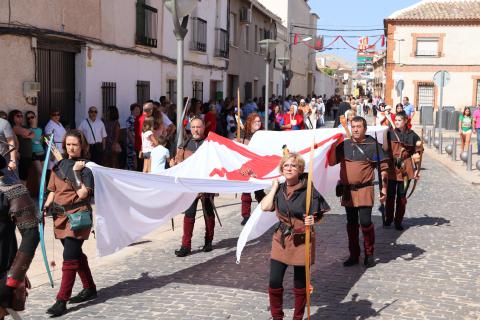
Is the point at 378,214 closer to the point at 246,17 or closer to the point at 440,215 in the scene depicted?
the point at 440,215

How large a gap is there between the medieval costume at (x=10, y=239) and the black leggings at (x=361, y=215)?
4.25 meters

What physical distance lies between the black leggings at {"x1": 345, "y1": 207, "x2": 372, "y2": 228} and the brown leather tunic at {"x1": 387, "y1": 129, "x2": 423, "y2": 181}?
6.20 ft

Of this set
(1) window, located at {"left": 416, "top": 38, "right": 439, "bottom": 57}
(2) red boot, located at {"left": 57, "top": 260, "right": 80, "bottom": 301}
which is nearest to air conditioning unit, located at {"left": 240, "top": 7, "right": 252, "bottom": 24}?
(1) window, located at {"left": 416, "top": 38, "right": 439, "bottom": 57}

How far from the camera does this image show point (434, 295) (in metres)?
6.56

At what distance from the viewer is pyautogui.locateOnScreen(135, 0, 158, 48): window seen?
54.7 ft

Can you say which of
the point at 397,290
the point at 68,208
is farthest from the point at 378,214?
the point at 68,208

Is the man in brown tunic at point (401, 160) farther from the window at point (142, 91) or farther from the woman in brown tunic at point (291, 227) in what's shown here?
the window at point (142, 91)

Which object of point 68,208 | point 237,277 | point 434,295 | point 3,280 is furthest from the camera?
point 237,277

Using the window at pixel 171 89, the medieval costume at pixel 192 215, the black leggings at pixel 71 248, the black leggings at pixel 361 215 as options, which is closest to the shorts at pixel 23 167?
the medieval costume at pixel 192 215

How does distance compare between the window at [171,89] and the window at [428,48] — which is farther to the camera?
the window at [428,48]

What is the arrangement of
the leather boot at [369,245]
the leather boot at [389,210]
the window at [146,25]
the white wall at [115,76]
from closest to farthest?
the leather boot at [369,245] → the leather boot at [389,210] → the white wall at [115,76] → the window at [146,25]

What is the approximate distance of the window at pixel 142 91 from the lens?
57.0ft

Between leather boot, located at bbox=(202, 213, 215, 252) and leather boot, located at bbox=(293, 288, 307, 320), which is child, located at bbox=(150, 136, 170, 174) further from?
leather boot, located at bbox=(293, 288, 307, 320)

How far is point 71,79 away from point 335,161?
791cm
